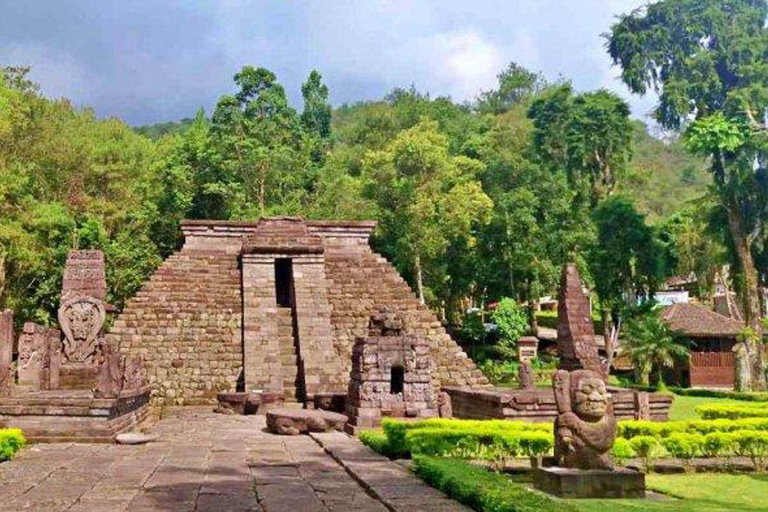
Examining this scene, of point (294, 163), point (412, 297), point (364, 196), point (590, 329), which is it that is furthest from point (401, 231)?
point (590, 329)

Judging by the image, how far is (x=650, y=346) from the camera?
3133 cm

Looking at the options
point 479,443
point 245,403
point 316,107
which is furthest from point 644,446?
point 316,107

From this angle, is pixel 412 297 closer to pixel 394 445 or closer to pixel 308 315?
pixel 308 315

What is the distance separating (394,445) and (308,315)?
13.2m

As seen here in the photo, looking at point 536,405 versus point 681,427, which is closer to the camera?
point 681,427

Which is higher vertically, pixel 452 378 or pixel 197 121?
pixel 197 121

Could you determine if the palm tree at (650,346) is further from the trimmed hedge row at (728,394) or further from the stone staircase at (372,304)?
the stone staircase at (372,304)

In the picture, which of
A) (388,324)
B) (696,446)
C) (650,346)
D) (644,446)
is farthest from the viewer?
(650,346)

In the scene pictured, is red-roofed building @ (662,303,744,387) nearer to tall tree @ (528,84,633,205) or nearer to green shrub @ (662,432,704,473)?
tall tree @ (528,84,633,205)

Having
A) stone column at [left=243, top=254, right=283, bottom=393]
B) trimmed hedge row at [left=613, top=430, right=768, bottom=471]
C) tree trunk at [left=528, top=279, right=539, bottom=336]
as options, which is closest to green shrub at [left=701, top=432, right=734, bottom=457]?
trimmed hedge row at [left=613, top=430, right=768, bottom=471]

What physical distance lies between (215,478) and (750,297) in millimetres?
27317

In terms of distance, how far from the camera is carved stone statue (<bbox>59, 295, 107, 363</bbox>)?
18.5 meters

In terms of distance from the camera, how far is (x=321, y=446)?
13297mm

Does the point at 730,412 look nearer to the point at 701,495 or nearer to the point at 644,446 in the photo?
the point at 644,446
